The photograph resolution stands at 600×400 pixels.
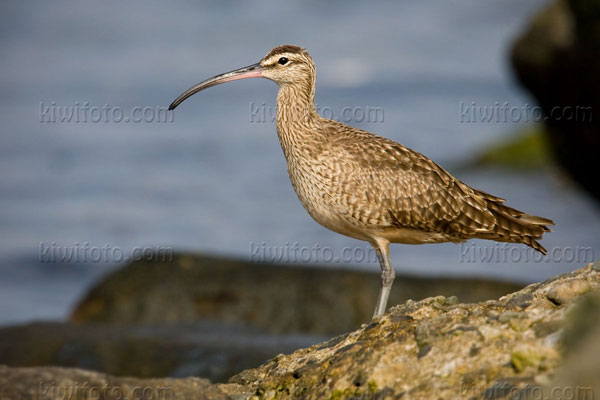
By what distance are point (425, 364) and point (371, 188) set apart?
12.0 feet

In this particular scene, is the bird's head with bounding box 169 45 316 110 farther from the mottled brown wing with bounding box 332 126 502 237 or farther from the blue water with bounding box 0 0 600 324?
the blue water with bounding box 0 0 600 324

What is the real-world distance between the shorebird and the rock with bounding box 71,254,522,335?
146 inches

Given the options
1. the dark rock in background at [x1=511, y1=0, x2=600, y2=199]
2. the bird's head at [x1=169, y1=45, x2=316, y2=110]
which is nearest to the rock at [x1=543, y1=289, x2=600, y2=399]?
the bird's head at [x1=169, y1=45, x2=316, y2=110]

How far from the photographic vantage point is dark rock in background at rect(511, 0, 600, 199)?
58.0 ft

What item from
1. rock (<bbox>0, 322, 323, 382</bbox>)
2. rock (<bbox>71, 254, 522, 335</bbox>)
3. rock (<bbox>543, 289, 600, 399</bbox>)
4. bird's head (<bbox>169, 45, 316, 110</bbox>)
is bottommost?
rock (<bbox>0, 322, 323, 382</bbox>)

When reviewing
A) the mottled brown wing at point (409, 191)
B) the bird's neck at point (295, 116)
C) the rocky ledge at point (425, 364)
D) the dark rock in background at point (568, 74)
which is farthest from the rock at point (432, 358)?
the dark rock in background at point (568, 74)

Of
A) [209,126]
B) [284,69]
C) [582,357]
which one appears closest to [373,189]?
[284,69]

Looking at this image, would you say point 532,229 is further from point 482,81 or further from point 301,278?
point 482,81

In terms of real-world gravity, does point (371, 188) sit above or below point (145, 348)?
above

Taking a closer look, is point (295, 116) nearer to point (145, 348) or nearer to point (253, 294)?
point (145, 348)

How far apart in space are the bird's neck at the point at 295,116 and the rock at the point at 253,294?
158 inches

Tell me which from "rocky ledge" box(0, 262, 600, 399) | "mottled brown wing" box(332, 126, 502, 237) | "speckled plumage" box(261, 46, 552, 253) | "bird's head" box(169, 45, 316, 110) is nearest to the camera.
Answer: "rocky ledge" box(0, 262, 600, 399)

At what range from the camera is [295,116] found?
10.1 m

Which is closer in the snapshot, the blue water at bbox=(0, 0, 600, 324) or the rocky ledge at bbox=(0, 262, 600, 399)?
the rocky ledge at bbox=(0, 262, 600, 399)
